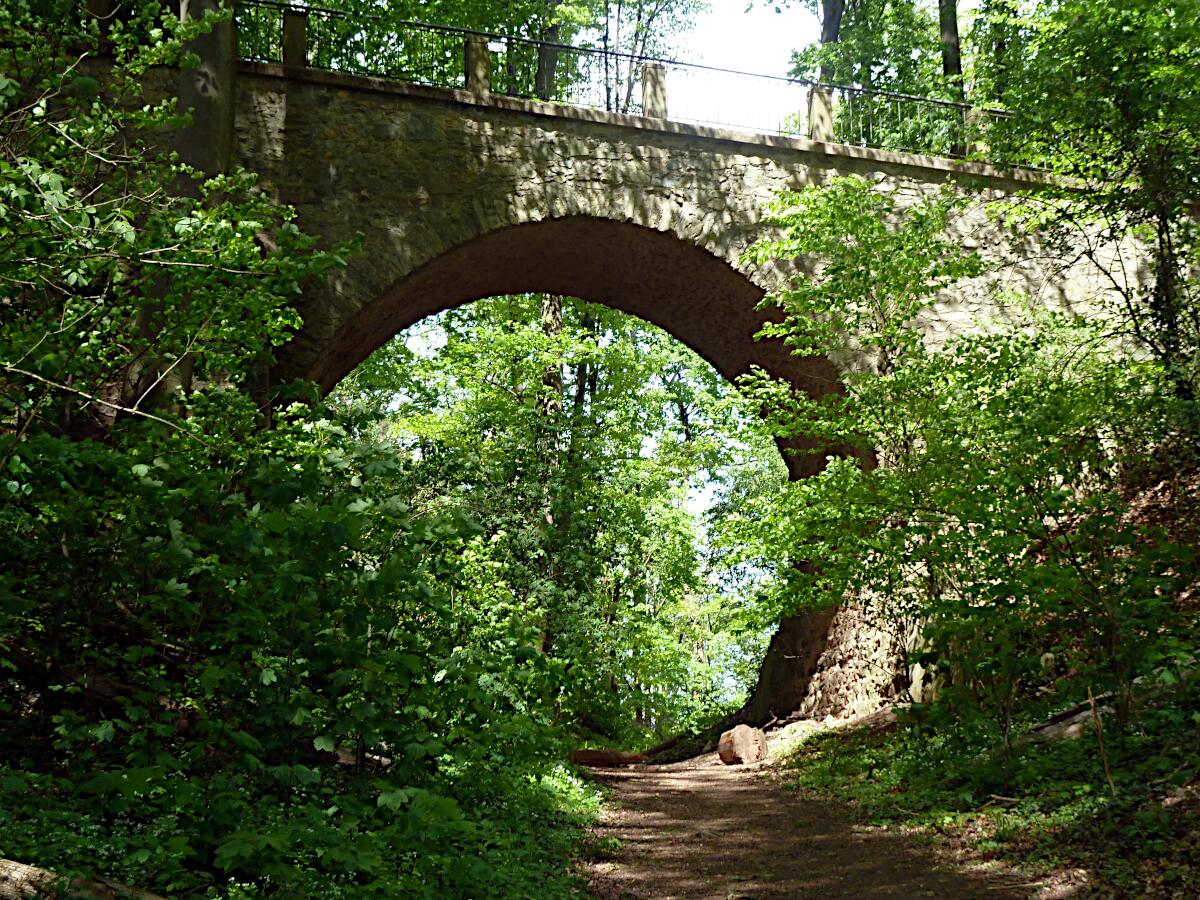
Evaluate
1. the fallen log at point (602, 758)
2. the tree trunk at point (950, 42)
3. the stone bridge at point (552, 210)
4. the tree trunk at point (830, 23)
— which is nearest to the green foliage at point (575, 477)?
the fallen log at point (602, 758)

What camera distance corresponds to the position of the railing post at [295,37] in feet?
30.0

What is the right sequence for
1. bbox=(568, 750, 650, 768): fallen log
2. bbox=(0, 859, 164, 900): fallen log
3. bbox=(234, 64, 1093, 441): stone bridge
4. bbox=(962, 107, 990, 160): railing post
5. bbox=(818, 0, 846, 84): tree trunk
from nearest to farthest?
bbox=(0, 859, 164, 900): fallen log
bbox=(234, 64, 1093, 441): stone bridge
bbox=(962, 107, 990, 160): railing post
bbox=(568, 750, 650, 768): fallen log
bbox=(818, 0, 846, 84): tree trunk

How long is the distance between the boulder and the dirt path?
202 centimetres

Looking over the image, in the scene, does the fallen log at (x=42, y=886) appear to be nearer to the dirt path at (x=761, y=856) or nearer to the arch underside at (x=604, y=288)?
the dirt path at (x=761, y=856)

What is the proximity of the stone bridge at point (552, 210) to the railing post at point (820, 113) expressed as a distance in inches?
11.7

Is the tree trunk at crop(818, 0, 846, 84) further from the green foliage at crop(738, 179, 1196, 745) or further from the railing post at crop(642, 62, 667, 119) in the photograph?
the green foliage at crop(738, 179, 1196, 745)

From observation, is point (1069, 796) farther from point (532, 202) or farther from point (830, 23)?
point (830, 23)

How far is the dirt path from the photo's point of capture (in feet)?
15.7

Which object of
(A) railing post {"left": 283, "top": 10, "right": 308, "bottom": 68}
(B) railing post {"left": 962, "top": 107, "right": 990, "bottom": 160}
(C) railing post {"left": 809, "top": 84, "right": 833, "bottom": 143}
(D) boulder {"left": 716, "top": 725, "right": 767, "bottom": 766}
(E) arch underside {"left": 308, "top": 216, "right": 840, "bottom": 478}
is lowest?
(D) boulder {"left": 716, "top": 725, "right": 767, "bottom": 766}

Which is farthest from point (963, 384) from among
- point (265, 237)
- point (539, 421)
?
point (265, 237)

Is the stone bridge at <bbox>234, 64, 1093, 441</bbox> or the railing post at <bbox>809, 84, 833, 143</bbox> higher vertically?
the railing post at <bbox>809, 84, 833, 143</bbox>

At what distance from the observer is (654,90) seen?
Answer: 10.2 metres

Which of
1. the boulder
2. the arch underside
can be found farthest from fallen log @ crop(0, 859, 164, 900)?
the boulder

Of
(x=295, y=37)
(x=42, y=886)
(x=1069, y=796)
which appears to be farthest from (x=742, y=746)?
(x=42, y=886)
